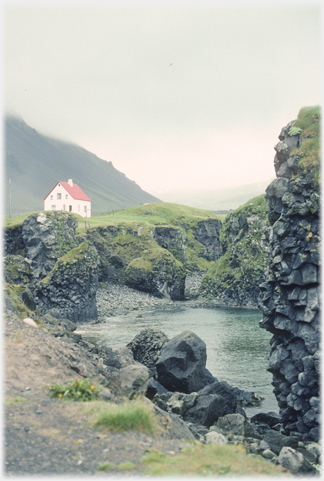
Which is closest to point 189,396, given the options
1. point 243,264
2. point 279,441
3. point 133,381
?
point 279,441

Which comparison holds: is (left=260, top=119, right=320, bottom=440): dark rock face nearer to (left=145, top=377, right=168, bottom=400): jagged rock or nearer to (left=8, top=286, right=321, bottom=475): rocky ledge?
(left=8, top=286, right=321, bottom=475): rocky ledge

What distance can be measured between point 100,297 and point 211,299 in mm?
29841

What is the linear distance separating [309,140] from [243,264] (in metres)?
77.6

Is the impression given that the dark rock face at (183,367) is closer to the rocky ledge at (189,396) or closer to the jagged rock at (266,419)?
the rocky ledge at (189,396)

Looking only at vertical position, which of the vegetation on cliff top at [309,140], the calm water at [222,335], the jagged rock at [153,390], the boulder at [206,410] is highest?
the vegetation on cliff top at [309,140]

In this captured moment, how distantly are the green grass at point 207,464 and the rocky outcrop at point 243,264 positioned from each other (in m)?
83.1

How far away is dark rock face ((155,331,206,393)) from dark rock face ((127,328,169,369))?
221 inches

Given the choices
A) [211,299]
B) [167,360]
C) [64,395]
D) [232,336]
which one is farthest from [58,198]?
[64,395]

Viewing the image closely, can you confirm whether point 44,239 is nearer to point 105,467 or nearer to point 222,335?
point 222,335

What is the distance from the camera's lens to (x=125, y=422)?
10367 mm

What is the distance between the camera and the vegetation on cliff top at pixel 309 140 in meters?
21.6

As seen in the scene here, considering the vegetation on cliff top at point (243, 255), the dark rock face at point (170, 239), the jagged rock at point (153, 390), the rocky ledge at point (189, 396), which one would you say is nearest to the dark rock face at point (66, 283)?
the rocky ledge at point (189, 396)

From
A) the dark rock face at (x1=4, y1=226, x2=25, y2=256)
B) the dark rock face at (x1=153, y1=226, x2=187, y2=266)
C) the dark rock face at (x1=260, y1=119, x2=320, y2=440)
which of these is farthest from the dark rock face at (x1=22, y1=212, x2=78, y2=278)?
the dark rock face at (x1=260, y1=119, x2=320, y2=440)

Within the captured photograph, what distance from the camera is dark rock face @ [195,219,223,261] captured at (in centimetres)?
17391
